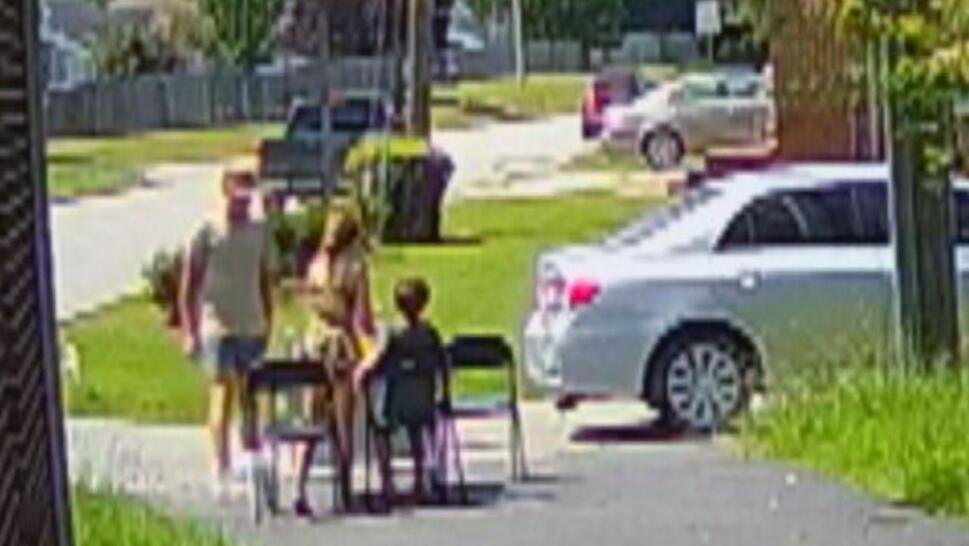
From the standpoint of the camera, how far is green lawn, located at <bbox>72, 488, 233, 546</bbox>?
483 inches

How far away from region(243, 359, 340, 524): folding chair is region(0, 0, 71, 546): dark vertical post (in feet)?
35.3

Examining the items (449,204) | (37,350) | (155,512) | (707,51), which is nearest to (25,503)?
(37,350)

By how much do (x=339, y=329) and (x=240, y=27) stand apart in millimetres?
55126

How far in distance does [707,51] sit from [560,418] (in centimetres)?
5627

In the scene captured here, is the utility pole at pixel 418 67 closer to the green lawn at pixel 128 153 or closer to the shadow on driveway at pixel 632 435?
the green lawn at pixel 128 153

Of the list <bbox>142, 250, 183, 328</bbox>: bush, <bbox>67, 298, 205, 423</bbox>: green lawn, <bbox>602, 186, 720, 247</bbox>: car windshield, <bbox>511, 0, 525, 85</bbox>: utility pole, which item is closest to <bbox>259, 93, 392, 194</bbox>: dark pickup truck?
<bbox>142, 250, 183, 328</bbox>: bush

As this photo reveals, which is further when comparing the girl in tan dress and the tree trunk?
the tree trunk

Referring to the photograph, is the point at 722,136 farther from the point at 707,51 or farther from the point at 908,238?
the point at 908,238

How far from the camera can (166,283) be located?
25062 mm

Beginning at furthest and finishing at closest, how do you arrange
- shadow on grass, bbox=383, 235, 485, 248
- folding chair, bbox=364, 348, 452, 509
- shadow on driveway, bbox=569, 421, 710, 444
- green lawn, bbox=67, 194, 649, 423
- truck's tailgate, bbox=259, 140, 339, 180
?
truck's tailgate, bbox=259, 140, 339, 180 → shadow on grass, bbox=383, 235, 485, 248 → green lawn, bbox=67, 194, 649, 423 → shadow on driveway, bbox=569, 421, 710, 444 → folding chair, bbox=364, 348, 452, 509

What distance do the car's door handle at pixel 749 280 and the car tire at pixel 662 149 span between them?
1513 inches

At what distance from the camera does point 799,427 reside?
17.2 m

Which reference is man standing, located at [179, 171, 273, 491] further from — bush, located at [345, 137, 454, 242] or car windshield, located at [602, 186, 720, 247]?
bush, located at [345, 137, 454, 242]

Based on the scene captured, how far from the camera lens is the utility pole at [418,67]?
4081 centimetres
